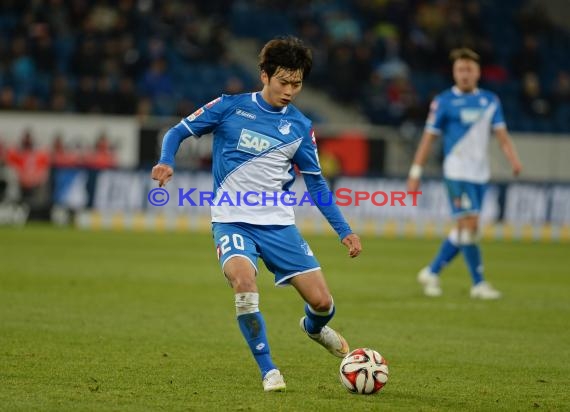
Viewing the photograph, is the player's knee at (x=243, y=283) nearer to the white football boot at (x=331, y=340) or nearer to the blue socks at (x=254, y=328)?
the blue socks at (x=254, y=328)

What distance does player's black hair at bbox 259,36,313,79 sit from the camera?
725 centimetres

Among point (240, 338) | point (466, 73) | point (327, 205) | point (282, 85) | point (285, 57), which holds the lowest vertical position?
point (240, 338)

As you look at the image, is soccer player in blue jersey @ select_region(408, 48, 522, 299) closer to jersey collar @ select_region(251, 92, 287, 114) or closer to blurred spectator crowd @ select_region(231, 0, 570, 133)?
jersey collar @ select_region(251, 92, 287, 114)

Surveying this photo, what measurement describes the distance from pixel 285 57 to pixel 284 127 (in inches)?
19.8

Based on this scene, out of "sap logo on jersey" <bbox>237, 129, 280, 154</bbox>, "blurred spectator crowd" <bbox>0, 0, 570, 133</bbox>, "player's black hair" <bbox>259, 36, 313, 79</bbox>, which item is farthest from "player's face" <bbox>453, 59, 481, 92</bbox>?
"blurred spectator crowd" <bbox>0, 0, 570, 133</bbox>

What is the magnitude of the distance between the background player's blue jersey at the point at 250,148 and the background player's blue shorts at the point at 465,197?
580 centimetres

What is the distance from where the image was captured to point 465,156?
13.2 m

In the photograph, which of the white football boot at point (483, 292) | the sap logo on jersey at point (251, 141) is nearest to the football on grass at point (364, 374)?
the sap logo on jersey at point (251, 141)

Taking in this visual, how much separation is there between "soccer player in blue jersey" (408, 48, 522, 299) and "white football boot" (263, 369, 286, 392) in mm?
6356

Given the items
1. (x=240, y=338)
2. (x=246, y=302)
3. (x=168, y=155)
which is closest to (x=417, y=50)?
(x=240, y=338)

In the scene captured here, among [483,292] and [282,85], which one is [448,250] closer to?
[483,292]

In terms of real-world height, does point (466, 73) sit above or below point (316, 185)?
above

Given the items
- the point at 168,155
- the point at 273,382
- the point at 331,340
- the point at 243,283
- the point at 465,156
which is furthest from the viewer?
the point at 465,156

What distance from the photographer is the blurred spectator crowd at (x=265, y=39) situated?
2717 cm
